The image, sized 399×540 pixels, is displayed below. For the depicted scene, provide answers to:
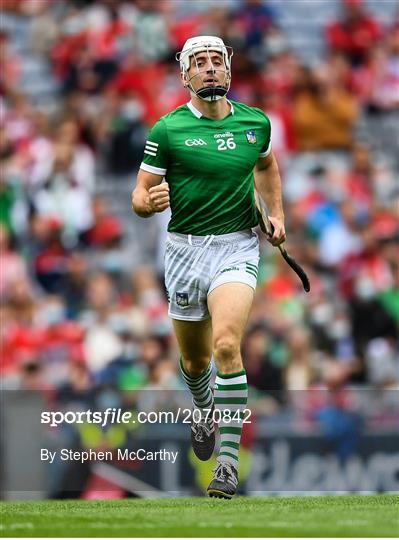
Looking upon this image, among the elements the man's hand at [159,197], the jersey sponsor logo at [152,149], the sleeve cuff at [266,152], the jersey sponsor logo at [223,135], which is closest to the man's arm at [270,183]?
the sleeve cuff at [266,152]

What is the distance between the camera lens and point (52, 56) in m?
15.2

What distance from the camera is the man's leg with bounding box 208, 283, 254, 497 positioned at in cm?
721

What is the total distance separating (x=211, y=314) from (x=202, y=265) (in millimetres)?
376

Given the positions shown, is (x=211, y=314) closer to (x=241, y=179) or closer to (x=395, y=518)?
(x=241, y=179)

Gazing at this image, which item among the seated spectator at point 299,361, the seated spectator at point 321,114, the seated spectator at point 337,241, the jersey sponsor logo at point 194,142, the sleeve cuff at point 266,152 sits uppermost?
the jersey sponsor logo at point 194,142

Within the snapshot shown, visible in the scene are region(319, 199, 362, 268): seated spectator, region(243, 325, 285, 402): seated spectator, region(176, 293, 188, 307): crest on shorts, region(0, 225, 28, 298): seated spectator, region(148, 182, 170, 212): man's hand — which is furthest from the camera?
region(319, 199, 362, 268): seated spectator

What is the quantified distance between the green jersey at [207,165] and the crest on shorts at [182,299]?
0.36m

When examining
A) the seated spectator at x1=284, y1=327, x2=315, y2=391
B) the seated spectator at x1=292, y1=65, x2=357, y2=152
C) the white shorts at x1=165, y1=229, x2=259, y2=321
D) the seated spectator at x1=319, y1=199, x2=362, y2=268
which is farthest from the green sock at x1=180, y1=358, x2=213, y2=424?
the seated spectator at x1=292, y1=65, x2=357, y2=152

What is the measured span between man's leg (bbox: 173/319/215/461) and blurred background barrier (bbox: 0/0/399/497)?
293 cm

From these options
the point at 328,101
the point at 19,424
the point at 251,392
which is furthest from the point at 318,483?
the point at 328,101

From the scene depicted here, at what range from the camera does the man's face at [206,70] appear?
7.57m

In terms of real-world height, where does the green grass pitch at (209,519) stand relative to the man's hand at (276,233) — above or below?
below

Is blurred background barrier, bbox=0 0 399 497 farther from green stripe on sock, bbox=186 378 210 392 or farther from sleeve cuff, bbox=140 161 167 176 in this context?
sleeve cuff, bbox=140 161 167 176

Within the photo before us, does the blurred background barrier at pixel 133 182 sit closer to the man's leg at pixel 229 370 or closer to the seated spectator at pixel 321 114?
the seated spectator at pixel 321 114
